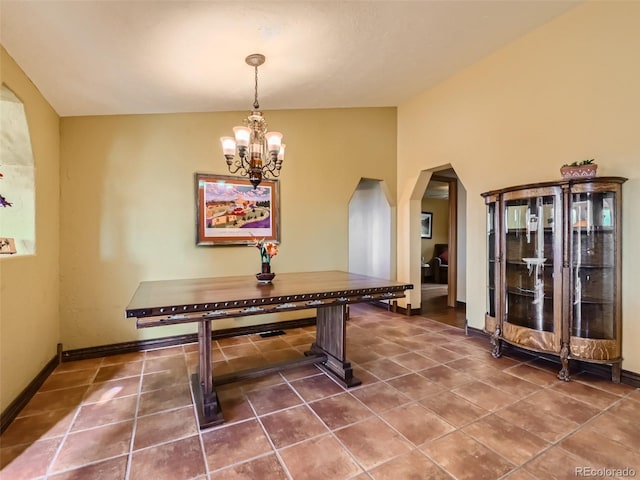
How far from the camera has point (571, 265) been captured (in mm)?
2684

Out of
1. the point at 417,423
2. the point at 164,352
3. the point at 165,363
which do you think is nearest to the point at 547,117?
the point at 417,423

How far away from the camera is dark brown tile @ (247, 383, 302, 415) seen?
2.26m

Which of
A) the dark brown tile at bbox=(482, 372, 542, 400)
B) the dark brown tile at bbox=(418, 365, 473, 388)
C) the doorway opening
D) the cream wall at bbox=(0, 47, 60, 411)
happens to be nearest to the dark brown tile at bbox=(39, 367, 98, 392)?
the cream wall at bbox=(0, 47, 60, 411)

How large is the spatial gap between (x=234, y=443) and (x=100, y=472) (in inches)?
26.7

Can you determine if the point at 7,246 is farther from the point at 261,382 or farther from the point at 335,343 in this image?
the point at 335,343

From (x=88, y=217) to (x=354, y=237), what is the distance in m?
4.48

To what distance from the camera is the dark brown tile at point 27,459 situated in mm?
1628

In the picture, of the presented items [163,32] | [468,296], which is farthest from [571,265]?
[163,32]

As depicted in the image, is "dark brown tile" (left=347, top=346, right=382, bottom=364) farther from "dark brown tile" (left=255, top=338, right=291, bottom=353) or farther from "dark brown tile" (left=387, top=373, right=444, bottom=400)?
"dark brown tile" (left=255, top=338, right=291, bottom=353)

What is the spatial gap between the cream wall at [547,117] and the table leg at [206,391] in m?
3.11

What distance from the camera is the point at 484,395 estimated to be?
240 centimetres

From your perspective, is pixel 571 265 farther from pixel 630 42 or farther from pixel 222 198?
pixel 222 198

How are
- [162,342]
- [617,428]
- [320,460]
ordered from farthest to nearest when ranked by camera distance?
[162,342] → [617,428] → [320,460]

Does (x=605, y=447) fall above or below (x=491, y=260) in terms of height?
below
